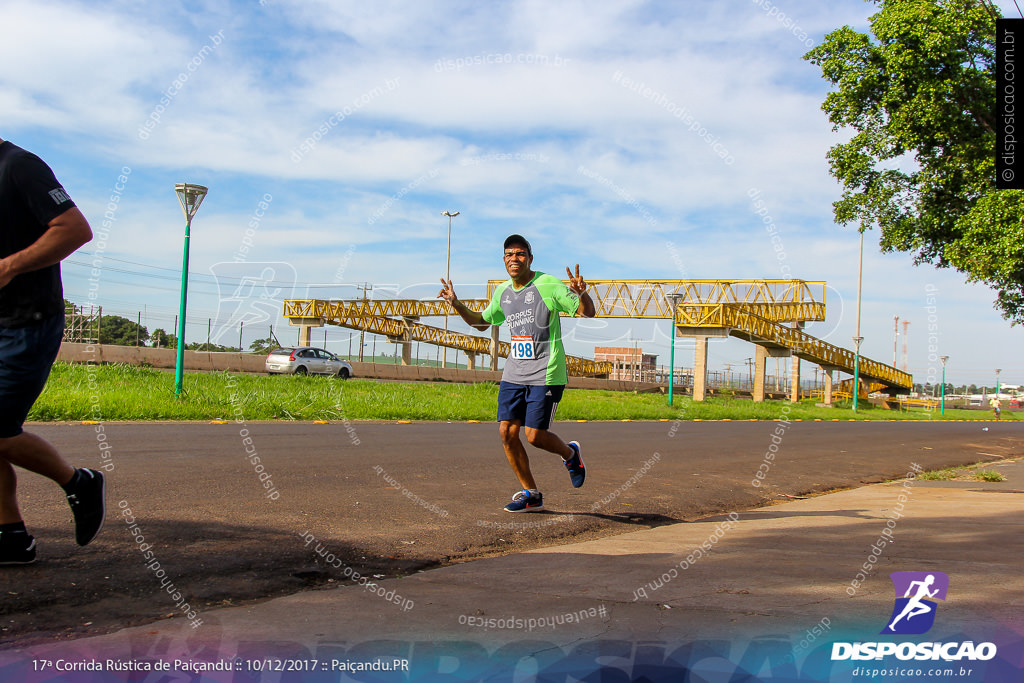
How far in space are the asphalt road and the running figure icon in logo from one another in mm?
1943

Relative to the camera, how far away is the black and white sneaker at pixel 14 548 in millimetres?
3275

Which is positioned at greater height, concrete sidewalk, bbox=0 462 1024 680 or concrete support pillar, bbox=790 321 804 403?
concrete support pillar, bbox=790 321 804 403

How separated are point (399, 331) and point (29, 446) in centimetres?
4765

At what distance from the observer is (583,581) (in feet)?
11.5

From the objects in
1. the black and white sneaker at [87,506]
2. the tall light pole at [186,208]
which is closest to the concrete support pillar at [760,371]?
the tall light pole at [186,208]

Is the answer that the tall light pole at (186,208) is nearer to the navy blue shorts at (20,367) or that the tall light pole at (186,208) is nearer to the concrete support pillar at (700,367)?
the navy blue shorts at (20,367)

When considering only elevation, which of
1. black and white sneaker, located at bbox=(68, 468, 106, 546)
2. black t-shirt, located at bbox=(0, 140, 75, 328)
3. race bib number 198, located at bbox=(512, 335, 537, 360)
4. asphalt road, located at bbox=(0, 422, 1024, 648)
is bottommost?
asphalt road, located at bbox=(0, 422, 1024, 648)

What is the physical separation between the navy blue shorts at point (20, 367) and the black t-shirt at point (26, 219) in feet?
0.16

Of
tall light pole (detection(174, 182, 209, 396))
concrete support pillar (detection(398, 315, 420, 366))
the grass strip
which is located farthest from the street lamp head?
concrete support pillar (detection(398, 315, 420, 366))

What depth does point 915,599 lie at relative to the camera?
3.09 m

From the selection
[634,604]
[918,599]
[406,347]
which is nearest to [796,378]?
[406,347]

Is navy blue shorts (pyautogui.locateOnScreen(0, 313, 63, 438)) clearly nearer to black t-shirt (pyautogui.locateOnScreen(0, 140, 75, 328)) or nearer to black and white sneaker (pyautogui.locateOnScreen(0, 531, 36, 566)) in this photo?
black t-shirt (pyautogui.locateOnScreen(0, 140, 75, 328))

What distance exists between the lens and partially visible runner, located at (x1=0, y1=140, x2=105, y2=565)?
3.16 metres

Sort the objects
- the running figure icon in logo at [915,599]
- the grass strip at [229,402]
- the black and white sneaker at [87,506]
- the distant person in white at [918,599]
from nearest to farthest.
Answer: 1. the running figure icon in logo at [915,599]
2. the distant person in white at [918,599]
3. the black and white sneaker at [87,506]
4. the grass strip at [229,402]
